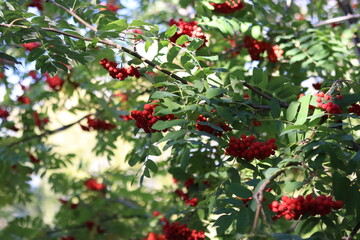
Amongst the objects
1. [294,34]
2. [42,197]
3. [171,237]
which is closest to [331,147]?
[171,237]

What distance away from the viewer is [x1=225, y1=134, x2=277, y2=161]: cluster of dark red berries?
6.41 ft

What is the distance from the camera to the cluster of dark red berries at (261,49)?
11.0ft

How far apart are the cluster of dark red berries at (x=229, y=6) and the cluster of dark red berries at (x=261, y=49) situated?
233 mm

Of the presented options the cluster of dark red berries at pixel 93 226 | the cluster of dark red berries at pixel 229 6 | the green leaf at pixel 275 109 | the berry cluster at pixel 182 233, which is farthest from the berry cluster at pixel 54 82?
the green leaf at pixel 275 109

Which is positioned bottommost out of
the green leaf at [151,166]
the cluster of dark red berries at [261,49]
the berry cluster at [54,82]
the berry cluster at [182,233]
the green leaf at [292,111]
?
the berry cluster at [54,82]

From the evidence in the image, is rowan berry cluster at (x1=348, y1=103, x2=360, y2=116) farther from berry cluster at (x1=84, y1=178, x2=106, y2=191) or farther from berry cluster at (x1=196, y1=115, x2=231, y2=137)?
berry cluster at (x1=84, y1=178, x2=106, y2=191)

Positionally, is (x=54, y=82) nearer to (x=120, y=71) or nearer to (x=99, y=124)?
(x=99, y=124)

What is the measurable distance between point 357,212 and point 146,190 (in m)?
3.55

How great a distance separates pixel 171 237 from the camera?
273 centimetres

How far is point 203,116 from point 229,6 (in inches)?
52.4

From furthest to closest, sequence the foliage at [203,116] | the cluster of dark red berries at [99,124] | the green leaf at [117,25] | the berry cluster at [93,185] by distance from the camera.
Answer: the berry cluster at [93,185]
the cluster of dark red berries at [99,124]
the green leaf at [117,25]
the foliage at [203,116]

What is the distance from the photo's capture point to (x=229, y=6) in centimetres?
332

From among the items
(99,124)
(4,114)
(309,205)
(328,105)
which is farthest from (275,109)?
(4,114)

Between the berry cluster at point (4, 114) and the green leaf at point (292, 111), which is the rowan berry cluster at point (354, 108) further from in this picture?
the berry cluster at point (4, 114)
